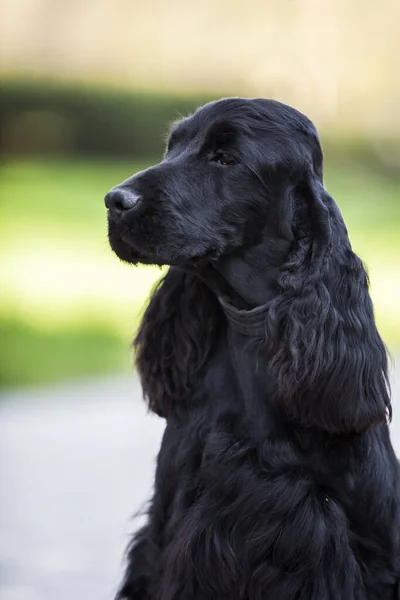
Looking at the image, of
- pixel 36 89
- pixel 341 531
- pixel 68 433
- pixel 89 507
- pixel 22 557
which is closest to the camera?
pixel 341 531

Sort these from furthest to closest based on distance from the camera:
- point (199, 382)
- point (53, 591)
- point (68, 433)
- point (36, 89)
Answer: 1. point (36, 89)
2. point (68, 433)
3. point (53, 591)
4. point (199, 382)

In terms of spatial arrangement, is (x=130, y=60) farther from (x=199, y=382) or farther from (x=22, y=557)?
(x=199, y=382)

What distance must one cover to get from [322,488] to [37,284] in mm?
3199

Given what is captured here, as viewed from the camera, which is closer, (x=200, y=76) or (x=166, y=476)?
(x=166, y=476)

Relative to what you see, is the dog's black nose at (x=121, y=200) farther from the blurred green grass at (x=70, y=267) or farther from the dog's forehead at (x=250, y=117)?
the blurred green grass at (x=70, y=267)

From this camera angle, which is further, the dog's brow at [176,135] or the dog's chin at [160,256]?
the dog's brow at [176,135]

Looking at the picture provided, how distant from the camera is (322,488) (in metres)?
1.96

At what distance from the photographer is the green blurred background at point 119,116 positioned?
180 inches

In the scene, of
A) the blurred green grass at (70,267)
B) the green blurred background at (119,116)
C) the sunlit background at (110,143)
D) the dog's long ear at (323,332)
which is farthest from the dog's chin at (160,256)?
the blurred green grass at (70,267)

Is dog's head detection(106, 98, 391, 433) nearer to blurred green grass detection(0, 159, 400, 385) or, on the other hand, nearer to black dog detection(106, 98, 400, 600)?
black dog detection(106, 98, 400, 600)

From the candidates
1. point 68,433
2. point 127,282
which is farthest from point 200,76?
point 68,433

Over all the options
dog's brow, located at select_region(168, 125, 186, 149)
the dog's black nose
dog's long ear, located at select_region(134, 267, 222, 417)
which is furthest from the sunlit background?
the dog's black nose

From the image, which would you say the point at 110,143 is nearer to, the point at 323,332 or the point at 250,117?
the point at 250,117

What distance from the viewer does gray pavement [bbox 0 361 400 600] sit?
3012 millimetres
